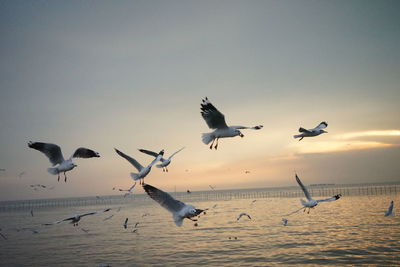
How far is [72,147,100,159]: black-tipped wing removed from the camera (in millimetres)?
13039

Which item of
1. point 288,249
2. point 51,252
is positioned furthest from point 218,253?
point 51,252

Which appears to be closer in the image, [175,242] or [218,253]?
[218,253]

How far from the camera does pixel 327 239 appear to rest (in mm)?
28359

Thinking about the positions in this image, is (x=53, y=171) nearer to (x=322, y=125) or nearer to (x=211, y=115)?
(x=211, y=115)

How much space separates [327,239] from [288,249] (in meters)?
5.33

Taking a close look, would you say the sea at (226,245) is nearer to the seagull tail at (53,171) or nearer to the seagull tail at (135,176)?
the seagull tail at (135,176)

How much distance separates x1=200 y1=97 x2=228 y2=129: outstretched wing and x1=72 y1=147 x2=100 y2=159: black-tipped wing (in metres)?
4.36

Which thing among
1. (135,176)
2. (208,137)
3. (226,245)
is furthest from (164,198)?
(226,245)

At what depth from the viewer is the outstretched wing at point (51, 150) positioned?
13.3 metres

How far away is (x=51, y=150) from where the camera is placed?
13555mm

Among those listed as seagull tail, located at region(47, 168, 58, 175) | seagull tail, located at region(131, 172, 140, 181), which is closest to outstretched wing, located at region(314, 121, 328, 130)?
seagull tail, located at region(131, 172, 140, 181)

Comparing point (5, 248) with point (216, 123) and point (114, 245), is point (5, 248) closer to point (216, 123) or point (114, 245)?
point (114, 245)

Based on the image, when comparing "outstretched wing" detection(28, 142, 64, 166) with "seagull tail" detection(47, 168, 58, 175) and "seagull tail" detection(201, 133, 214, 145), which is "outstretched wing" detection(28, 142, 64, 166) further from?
"seagull tail" detection(201, 133, 214, 145)

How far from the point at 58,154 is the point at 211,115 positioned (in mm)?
6346
